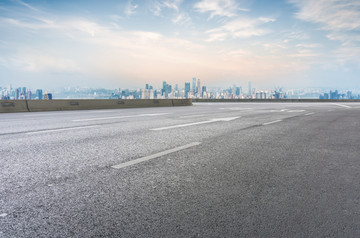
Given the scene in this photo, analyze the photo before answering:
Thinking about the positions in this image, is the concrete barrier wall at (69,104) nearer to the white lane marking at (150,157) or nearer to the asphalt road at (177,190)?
the asphalt road at (177,190)

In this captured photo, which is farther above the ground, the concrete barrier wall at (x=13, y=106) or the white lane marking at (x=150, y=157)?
the concrete barrier wall at (x=13, y=106)

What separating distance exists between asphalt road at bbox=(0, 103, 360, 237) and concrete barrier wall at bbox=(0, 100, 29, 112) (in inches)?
486

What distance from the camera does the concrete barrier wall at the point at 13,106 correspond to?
16.5 m

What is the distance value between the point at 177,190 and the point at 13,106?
16541mm

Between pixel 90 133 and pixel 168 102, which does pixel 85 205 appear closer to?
pixel 90 133

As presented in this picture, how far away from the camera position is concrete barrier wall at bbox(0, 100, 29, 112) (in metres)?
16.5

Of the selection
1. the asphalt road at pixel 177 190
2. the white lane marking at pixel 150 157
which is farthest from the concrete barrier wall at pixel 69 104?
the white lane marking at pixel 150 157

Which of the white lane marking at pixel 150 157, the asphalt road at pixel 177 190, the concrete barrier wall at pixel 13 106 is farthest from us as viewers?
the concrete barrier wall at pixel 13 106

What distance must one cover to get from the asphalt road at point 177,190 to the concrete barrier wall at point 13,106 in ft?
40.5

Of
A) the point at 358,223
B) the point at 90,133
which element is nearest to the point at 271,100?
the point at 90,133

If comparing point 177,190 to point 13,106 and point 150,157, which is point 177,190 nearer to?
point 150,157

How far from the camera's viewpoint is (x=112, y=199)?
2.87 m

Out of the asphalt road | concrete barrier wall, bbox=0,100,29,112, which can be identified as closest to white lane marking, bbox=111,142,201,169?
the asphalt road

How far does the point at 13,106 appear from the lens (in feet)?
55.1
